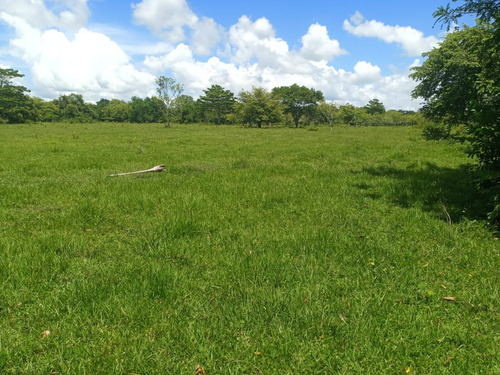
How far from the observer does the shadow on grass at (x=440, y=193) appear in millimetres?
6949

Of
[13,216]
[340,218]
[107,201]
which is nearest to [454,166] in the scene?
[340,218]

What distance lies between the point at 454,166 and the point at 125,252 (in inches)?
591

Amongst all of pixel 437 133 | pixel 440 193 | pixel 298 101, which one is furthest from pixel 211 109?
pixel 440 193

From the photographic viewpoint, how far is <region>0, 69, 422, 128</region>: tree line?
262 feet

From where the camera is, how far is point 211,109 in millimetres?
107875

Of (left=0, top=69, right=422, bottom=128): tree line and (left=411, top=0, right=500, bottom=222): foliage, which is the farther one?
(left=0, top=69, right=422, bottom=128): tree line

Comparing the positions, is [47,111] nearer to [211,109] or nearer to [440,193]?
[211,109]

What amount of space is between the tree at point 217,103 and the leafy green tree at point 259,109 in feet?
64.4

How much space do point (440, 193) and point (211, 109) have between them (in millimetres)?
104911

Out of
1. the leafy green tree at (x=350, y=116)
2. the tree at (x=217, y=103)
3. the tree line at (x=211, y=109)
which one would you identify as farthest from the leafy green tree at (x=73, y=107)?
the leafy green tree at (x=350, y=116)

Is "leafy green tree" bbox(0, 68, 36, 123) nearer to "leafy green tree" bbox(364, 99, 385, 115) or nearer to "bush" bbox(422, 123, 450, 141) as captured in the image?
"bush" bbox(422, 123, 450, 141)

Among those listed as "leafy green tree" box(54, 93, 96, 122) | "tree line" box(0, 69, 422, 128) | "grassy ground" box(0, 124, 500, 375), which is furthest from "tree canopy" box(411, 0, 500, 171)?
"leafy green tree" box(54, 93, 96, 122)

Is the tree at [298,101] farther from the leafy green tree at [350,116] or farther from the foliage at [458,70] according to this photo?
the foliage at [458,70]

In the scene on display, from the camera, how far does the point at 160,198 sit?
27.9ft
